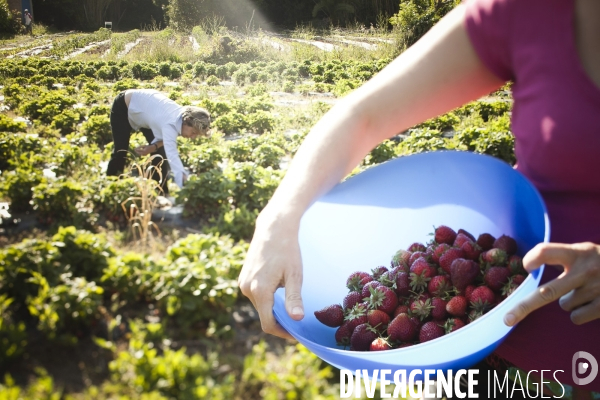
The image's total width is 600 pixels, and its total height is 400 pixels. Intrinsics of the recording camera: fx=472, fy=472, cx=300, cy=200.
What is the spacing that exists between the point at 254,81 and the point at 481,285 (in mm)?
5751

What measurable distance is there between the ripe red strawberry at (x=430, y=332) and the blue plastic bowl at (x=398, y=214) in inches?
6.7

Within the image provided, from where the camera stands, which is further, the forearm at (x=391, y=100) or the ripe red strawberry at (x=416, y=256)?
the ripe red strawberry at (x=416, y=256)

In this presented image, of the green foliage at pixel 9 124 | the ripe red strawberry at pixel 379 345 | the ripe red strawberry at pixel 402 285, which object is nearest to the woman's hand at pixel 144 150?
the green foliage at pixel 9 124

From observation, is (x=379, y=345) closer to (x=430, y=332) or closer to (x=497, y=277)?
(x=430, y=332)

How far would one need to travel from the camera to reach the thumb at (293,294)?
69 cm

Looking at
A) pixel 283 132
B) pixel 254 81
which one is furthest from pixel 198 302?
pixel 254 81

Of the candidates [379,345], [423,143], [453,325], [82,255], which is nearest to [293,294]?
[379,345]

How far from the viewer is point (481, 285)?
92 centimetres

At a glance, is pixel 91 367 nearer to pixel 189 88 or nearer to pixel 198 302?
pixel 198 302

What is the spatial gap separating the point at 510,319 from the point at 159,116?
3.40m

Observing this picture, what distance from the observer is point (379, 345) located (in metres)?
0.86

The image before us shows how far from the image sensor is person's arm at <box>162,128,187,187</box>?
3508 millimetres

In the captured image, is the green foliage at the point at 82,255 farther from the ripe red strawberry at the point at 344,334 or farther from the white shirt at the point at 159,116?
the ripe red strawberry at the point at 344,334

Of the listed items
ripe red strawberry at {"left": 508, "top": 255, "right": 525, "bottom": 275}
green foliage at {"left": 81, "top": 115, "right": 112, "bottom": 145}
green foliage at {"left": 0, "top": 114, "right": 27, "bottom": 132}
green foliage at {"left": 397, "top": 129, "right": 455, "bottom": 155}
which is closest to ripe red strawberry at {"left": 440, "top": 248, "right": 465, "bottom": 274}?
ripe red strawberry at {"left": 508, "top": 255, "right": 525, "bottom": 275}
